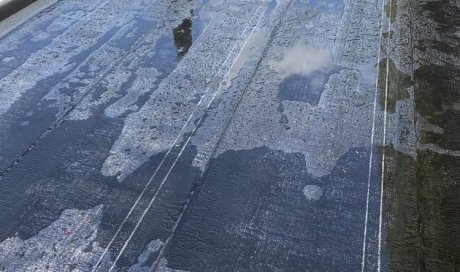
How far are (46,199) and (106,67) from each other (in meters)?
2.08

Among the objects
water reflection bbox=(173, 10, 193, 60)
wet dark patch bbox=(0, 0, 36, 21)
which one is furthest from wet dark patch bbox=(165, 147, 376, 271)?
wet dark patch bbox=(0, 0, 36, 21)

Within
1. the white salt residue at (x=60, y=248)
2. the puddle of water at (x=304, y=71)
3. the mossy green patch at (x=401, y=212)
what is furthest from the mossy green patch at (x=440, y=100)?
the white salt residue at (x=60, y=248)

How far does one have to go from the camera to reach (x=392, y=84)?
4617mm

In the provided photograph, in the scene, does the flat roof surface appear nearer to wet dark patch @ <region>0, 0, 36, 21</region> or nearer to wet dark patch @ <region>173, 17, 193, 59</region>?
wet dark patch @ <region>173, 17, 193, 59</region>

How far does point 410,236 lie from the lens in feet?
10.3

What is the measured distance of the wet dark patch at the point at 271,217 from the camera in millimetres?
3064

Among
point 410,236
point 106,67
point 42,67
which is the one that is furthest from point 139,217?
point 42,67

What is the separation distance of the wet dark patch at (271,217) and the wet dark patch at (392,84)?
2.78 ft

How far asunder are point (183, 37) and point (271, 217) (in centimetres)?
315

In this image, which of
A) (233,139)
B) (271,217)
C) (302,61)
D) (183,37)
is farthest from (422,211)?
(183,37)

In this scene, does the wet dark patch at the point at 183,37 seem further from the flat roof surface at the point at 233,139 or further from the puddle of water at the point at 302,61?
the puddle of water at the point at 302,61

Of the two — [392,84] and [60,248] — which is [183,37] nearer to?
[392,84]

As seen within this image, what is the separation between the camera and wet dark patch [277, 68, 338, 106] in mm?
4539

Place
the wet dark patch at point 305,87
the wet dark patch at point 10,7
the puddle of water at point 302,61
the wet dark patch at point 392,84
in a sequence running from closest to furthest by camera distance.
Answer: the wet dark patch at point 392,84
the wet dark patch at point 305,87
the puddle of water at point 302,61
the wet dark patch at point 10,7
